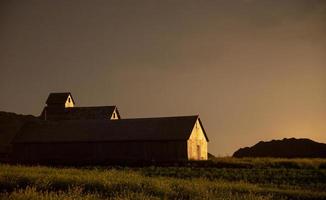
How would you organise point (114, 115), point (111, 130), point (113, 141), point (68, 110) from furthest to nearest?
point (68, 110) < point (114, 115) < point (111, 130) < point (113, 141)

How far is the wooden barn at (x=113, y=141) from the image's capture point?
179ft

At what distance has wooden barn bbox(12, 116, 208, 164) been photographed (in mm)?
54500

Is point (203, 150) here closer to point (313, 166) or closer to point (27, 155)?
point (313, 166)

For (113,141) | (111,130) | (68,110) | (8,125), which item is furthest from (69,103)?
(113,141)

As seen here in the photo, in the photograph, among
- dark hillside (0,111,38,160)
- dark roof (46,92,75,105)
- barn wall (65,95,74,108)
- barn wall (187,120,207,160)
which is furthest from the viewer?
dark hillside (0,111,38,160)

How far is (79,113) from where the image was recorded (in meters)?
76.2

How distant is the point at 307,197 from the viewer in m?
23.2

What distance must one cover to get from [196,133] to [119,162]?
10.2 m

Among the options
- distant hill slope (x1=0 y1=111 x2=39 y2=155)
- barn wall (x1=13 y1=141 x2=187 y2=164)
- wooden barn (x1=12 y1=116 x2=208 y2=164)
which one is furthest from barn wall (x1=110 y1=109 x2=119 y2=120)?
distant hill slope (x1=0 y1=111 x2=39 y2=155)

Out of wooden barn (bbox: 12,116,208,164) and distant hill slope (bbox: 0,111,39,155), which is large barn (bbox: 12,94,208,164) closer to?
wooden barn (bbox: 12,116,208,164)

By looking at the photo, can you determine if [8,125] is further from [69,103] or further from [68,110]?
[68,110]

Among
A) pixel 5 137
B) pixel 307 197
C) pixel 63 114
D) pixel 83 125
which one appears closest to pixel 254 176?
pixel 307 197

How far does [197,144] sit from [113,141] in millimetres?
9461

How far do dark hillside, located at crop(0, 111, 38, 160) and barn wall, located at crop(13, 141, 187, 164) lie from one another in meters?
18.8
